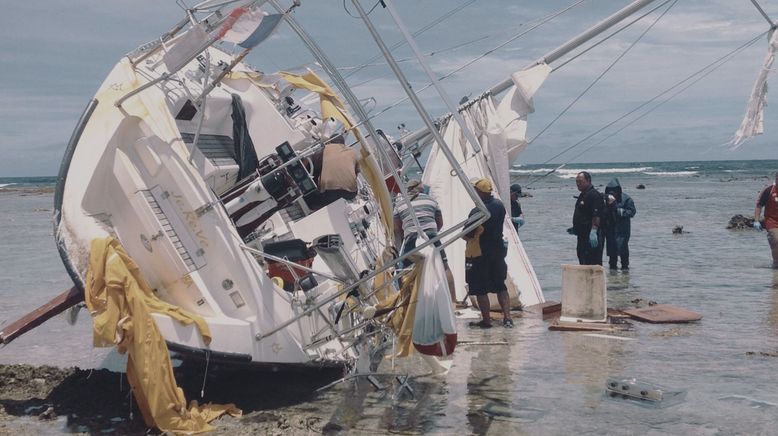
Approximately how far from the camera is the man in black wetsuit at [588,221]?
1218 cm

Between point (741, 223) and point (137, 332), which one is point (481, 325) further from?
point (741, 223)

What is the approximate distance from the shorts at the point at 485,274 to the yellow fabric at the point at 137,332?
4305 millimetres

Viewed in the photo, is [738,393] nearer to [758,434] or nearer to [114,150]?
[758,434]

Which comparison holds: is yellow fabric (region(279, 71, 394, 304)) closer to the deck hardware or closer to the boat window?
the boat window

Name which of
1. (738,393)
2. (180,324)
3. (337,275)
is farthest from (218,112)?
(738,393)

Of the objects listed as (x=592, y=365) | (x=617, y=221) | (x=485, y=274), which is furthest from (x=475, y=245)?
(x=617, y=221)

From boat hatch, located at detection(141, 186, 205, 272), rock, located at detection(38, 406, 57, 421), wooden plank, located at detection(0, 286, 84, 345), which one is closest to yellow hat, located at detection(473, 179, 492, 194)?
boat hatch, located at detection(141, 186, 205, 272)

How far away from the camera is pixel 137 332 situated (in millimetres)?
5930

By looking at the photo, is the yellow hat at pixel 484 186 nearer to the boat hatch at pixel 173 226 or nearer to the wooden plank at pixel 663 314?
the wooden plank at pixel 663 314

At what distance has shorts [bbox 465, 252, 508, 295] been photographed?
9701 mm

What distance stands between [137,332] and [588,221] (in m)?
8.08

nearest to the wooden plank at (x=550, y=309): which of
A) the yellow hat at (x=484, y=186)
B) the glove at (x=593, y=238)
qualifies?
the glove at (x=593, y=238)

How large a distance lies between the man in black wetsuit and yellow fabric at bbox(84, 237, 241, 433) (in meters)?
7.51

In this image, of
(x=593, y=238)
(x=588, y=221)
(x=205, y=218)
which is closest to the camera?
(x=205, y=218)
